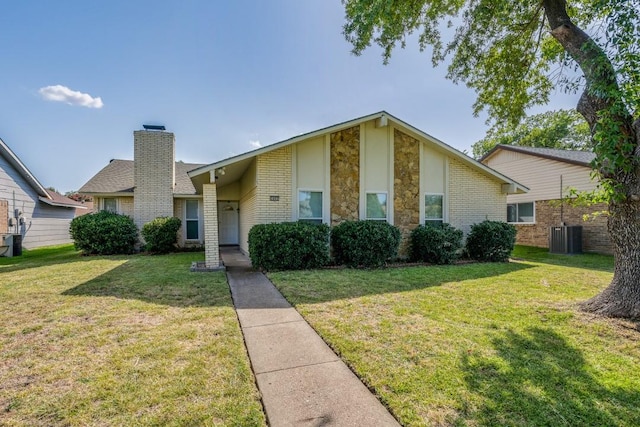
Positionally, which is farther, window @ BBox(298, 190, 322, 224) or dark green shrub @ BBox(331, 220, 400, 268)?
window @ BBox(298, 190, 322, 224)

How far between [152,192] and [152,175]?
80cm

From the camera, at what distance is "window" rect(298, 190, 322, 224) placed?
972 cm

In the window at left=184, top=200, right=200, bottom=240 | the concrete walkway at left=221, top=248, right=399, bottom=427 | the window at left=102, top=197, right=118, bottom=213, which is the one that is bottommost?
the concrete walkway at left=221, top=248, right=399, bottom=427

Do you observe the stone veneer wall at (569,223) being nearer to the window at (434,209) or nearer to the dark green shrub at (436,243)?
the window at (434,209)

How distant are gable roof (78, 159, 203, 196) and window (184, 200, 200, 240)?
71 cm

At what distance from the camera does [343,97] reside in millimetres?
12375

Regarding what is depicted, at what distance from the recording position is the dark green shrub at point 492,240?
1049 centimetres

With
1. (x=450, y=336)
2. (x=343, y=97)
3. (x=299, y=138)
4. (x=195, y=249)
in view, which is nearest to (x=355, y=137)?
(x=299, y=138)

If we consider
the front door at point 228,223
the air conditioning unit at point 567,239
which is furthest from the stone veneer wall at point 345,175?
the air conditioning unit at point 567,239

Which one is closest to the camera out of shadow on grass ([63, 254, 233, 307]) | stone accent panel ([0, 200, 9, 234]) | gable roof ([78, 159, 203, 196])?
shadow on grass ([63, 254, 233, 307])

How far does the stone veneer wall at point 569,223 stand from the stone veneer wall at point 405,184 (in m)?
6.14

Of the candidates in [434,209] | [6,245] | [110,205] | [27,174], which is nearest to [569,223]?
[434,209]

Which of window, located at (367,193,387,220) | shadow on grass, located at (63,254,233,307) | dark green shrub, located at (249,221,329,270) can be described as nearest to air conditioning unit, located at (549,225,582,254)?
window, located at (367,193,387,220)

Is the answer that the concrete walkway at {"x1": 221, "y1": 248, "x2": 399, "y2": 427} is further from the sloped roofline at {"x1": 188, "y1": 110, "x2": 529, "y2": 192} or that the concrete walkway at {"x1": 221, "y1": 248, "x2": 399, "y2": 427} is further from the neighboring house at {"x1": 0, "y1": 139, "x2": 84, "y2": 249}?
the neighboring house at {"x1": 0, "y1": 139, "x2": 84, "y2": 249}
